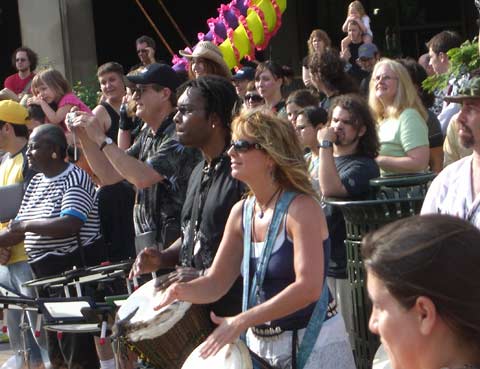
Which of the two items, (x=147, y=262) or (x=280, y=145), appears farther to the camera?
(x=147, y=262)

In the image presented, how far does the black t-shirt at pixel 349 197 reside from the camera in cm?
570

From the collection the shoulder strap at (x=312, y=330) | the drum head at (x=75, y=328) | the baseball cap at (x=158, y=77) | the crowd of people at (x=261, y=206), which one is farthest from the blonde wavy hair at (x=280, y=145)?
the drum head at (x=75, y=328)

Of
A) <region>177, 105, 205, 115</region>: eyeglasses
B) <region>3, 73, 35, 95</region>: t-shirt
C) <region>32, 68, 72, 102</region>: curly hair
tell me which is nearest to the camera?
<region>177, 105, 205, 115</region>: eyeglasses

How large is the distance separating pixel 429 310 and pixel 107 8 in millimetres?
18764

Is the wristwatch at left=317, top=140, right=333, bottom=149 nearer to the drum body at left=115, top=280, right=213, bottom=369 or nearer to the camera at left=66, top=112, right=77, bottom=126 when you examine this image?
the camera at left=66, top=112, right=77, bottom=126

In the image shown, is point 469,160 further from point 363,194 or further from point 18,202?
point 18,202

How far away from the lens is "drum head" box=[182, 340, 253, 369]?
3820mm

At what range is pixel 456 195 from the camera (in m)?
3.78

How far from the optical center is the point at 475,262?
2.17m

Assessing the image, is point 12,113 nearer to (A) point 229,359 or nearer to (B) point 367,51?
(B) point 367,51

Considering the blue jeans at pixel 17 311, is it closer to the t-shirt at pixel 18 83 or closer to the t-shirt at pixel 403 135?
the t-shirt at pixel 403 135

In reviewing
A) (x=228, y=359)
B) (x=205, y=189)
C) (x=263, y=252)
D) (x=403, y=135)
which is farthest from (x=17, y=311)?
(x=228, y=359)

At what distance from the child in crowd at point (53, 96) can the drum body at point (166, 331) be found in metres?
4.97

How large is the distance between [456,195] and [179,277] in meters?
1.23
